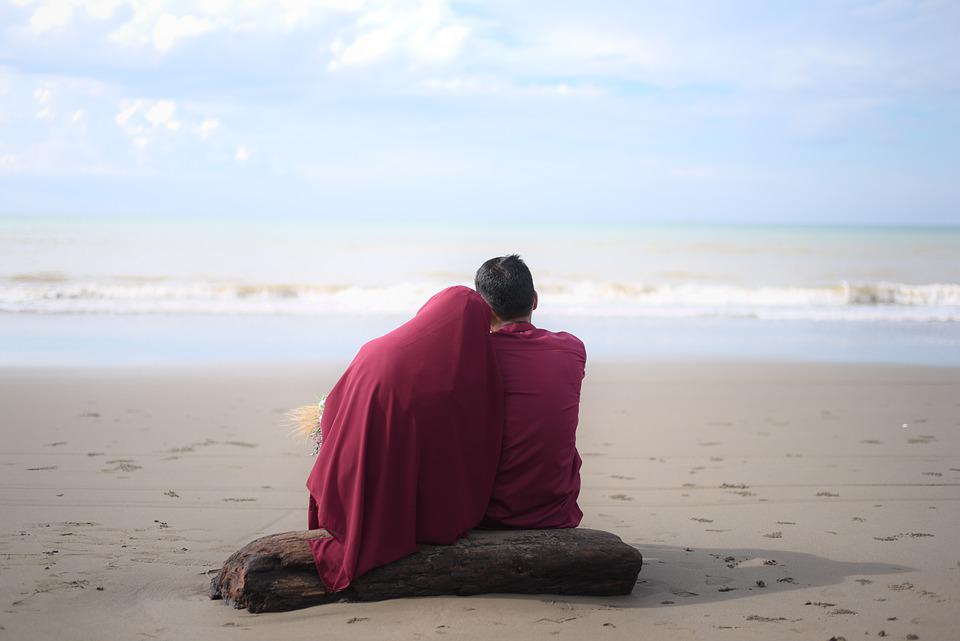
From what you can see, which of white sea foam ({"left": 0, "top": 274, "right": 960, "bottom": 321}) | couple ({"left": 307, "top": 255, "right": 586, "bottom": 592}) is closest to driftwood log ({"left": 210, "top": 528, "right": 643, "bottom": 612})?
couple ({"left": 307, "top": 255, "right": 586, "bottom": 592})

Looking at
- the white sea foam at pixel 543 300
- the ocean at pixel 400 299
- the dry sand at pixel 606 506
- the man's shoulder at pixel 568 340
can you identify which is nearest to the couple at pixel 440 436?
the man's shoulder at pixel 568 340

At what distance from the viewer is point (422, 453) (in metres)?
3.38

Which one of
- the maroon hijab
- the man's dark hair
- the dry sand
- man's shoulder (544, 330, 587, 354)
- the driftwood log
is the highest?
the man's dark hair

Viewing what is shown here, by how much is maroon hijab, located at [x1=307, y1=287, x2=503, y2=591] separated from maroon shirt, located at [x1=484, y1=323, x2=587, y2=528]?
11cm

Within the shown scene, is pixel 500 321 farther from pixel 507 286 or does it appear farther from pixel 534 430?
pixel 534 430

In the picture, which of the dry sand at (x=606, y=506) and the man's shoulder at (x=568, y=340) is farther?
the man's shoulder at (x=568, y=340)

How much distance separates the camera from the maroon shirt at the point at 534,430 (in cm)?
356

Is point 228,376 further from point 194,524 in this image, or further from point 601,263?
point 601,263

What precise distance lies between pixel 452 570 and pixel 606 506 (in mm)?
2078

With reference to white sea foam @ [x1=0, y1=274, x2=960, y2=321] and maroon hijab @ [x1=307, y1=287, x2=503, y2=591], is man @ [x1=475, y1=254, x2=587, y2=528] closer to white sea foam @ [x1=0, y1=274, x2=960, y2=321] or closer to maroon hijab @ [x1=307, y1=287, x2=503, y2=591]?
maroon hijab @ [x1=307, y1=287, x2=503, y2=591]

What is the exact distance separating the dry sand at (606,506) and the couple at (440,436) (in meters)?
0.31

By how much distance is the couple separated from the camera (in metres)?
3.34

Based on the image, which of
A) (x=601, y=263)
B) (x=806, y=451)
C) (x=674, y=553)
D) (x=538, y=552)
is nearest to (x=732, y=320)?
(x=806, y=451)

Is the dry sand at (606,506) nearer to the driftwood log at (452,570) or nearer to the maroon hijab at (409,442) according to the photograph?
the driftwood log at (452,570)
